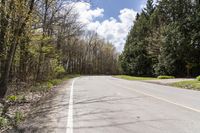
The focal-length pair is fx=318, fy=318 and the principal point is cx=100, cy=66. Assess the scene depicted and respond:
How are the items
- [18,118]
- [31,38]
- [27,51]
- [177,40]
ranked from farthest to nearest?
1. [177,40]
2. [27,51]
3. [31,38]
4. [18,118]

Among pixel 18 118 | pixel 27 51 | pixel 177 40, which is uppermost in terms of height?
pixel 177 40

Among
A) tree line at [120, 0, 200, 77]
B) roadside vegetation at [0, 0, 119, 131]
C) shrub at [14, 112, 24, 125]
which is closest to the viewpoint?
shrub at [14, 112, 24, 125]

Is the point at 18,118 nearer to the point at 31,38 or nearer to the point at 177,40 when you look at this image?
the point at 31,38

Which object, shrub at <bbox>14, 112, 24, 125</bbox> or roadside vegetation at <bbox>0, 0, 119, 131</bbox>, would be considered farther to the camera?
roadside vegetation at <bbox>0, 0, 119, 131</bbox>

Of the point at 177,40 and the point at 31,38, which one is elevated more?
the point at 177,40

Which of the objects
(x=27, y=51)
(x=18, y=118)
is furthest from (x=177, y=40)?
(x=18, y=118)

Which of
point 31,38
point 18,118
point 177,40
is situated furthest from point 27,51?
point 177,40

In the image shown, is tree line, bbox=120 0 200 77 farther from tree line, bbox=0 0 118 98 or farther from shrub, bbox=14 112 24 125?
shrub, bbox=14 112 24 125

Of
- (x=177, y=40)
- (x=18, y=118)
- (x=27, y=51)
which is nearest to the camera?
(x=18, y=118)

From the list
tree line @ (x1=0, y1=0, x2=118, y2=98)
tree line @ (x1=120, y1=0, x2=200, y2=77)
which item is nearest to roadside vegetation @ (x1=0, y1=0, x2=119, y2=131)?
tree line @ (x1=0, y1=0, x2=118, y2=98)

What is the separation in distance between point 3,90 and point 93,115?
7.17 m

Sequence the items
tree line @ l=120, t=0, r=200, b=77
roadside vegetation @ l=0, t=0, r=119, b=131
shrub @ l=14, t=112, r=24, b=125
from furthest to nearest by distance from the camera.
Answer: tree line @ l=120, t=0, r=200, b=77 → roadside vegetation @ l=0, t=0, r=119, b=131 → shrub @ l=14, t=112, r=24, b=125

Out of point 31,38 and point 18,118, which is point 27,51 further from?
point 18,118

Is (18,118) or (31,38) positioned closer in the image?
(18,118)
